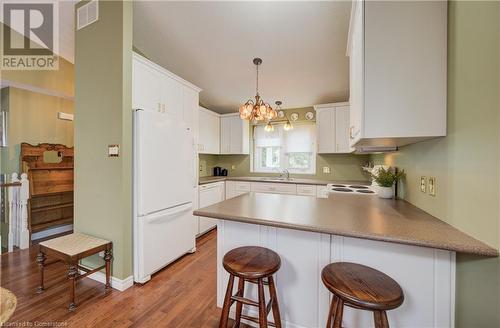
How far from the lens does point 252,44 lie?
8.96 ft

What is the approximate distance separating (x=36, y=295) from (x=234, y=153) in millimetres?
3412

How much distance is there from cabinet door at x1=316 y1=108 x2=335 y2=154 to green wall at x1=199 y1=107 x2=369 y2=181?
348 mm

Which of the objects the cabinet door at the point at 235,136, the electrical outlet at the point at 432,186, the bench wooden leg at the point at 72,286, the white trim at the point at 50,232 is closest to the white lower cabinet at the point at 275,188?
the cabinet door at the point at 235,136

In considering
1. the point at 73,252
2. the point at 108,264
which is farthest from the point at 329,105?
the point at 73,252

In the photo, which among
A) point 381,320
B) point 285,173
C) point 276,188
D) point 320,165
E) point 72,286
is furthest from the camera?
point 285,173

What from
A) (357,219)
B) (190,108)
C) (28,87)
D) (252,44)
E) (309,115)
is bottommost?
(357,219)

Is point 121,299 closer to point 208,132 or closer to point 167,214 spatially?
Result: point 167,214

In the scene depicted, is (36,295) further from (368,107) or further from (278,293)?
(368,107)

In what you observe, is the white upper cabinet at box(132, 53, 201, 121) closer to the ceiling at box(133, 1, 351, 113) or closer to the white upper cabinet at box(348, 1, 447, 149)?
the ceiling at box(133, 1, 351, 113)

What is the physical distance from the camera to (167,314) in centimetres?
169

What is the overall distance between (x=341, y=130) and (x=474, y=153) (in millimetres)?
2694

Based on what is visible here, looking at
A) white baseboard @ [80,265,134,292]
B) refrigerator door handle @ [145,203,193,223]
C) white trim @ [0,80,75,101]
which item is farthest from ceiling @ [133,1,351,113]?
white baseboard @ [80,265,134,292]

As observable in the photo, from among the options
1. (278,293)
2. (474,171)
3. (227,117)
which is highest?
(227,117)

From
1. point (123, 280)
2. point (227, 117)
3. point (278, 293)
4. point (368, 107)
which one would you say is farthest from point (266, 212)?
point (227, 117)
